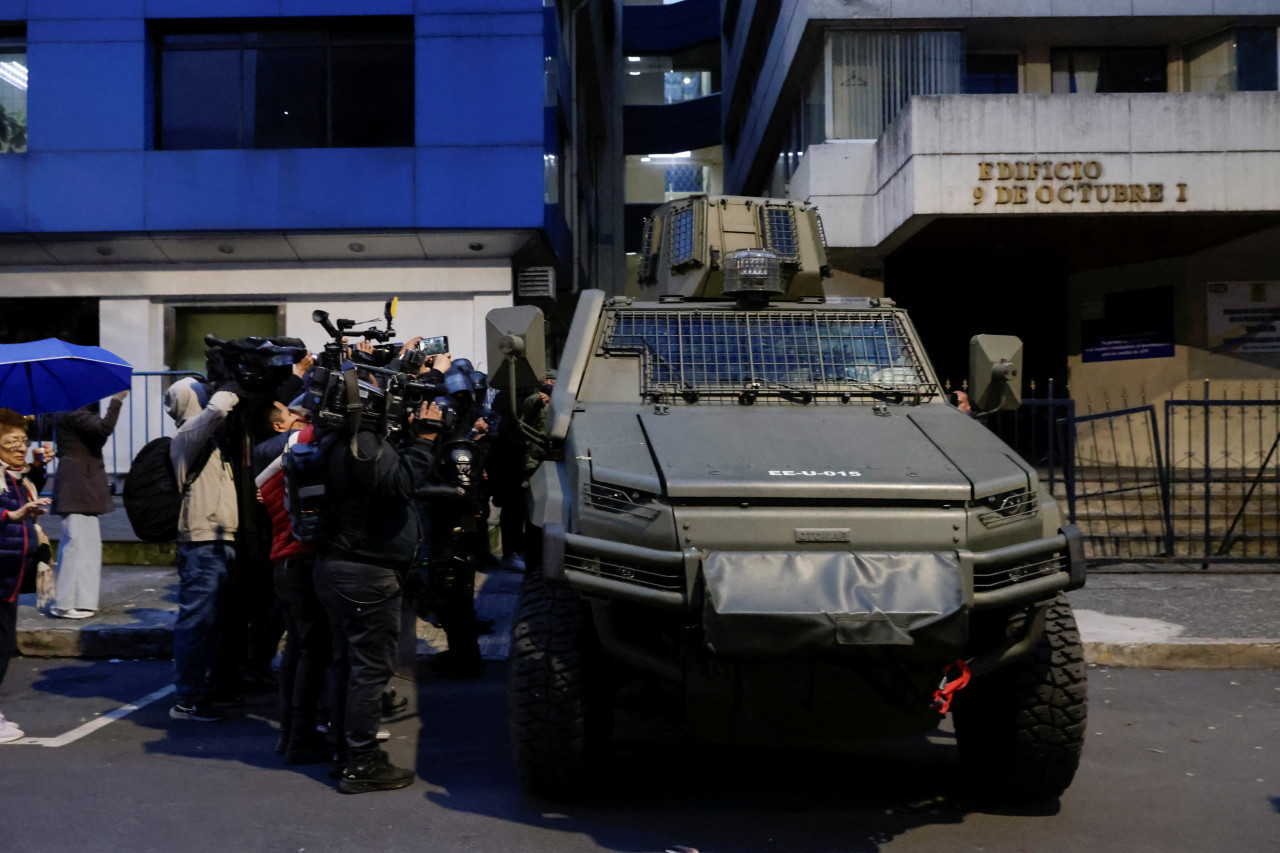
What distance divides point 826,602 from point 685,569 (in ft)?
1.74

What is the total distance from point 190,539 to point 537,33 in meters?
10.9

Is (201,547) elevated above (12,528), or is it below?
below

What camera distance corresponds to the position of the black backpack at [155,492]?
20.0 ft

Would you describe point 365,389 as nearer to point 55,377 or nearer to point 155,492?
point 155,492

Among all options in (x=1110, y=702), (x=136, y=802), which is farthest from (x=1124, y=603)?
(x=136, y=802)

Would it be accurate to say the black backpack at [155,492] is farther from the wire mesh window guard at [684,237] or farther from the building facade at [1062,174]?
the building facade at [1062,174]

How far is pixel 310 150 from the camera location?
15.4 metres

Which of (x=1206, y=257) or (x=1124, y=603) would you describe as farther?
(x=1206, y=257)

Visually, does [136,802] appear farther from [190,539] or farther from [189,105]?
[189,105]

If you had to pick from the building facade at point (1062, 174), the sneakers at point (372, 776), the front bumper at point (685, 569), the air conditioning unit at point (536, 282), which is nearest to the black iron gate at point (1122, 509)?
the building facade at point (1062, 174)

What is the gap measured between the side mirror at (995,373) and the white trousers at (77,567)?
242 inches

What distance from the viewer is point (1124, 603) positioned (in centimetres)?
916

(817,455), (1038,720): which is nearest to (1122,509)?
(1038,720)

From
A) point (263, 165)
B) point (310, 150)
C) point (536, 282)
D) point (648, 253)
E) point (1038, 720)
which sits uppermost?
point (310, 150)
